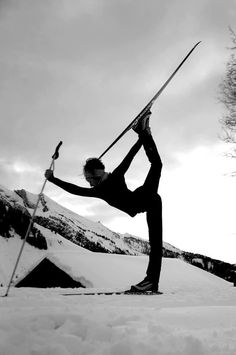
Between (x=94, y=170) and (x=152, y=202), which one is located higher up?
(x=94, y=170)

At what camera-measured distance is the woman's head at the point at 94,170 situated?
17.2 feet

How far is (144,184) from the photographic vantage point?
17.1 feet

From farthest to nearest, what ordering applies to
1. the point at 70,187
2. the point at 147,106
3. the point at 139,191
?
the point at 147,106 → the point at 70,187 → the point at 139,191

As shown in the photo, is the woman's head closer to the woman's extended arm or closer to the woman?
the woman

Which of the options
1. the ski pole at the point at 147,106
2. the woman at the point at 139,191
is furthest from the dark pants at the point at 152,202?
the ski pole at the point at 147,106

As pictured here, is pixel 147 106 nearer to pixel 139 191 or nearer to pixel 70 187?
pixel 139 191

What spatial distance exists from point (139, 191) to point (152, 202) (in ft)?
0.81

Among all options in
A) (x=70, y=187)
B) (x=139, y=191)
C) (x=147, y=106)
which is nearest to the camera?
(x=139, y=191)

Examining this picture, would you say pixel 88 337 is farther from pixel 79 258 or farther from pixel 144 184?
pixel 79 258

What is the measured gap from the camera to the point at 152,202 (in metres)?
5.24

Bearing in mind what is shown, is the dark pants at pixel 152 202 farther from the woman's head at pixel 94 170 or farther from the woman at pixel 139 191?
the woman's head at pixel 94 170

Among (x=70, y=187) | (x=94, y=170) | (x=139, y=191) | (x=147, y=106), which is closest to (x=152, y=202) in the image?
(x=139, y=191)

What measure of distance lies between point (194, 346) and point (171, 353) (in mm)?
126

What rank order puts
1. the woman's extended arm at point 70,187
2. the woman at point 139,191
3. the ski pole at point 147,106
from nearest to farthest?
the woman at point 139,191 < the woman's extended arm at point 70,187 < the ski pole at point 147,106
